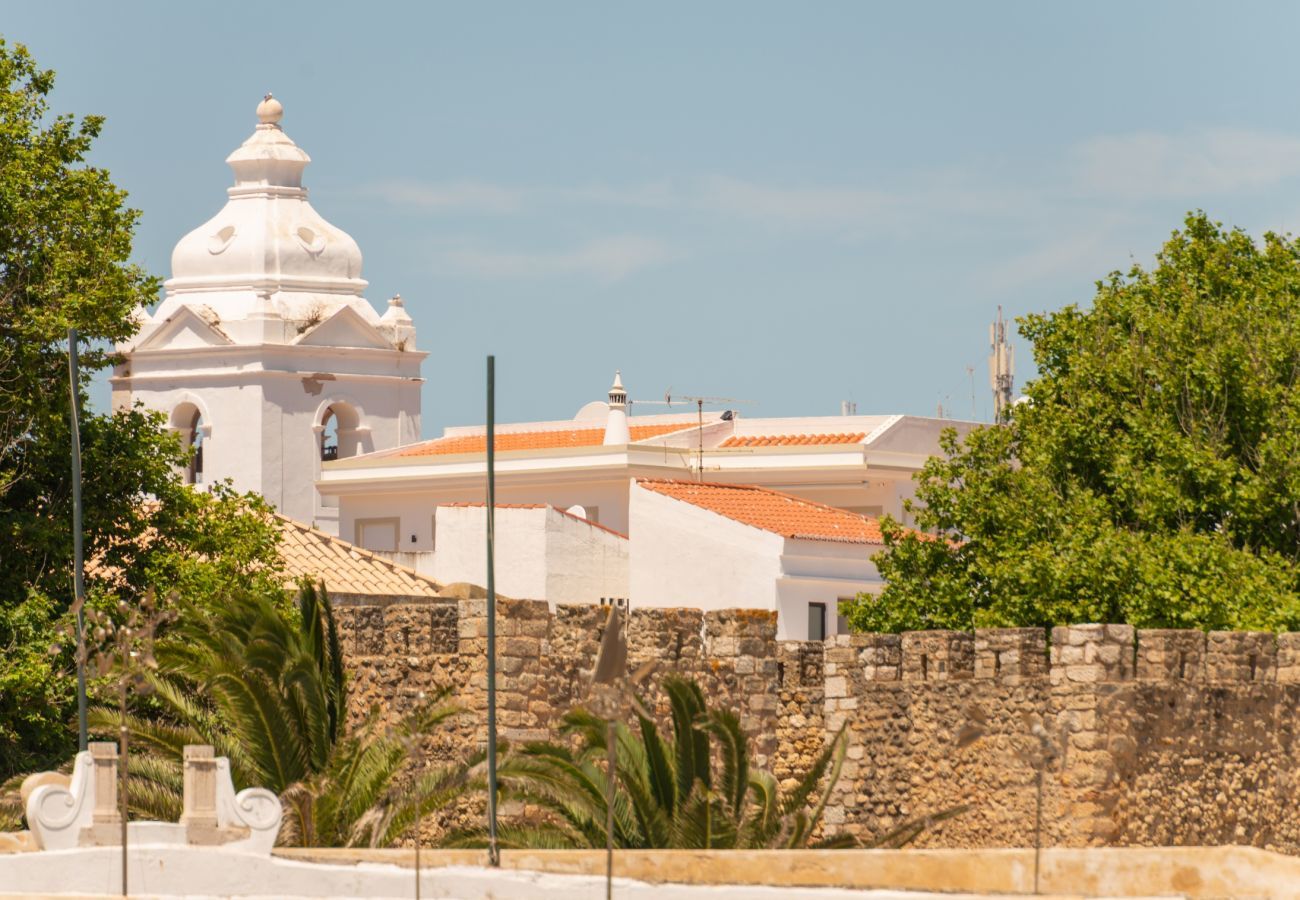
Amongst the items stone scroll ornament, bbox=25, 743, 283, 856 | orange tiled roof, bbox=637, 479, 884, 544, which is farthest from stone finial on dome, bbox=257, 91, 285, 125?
stone scroll ornament, bbox=25, 743, 283, 856

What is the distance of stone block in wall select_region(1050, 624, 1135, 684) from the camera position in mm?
21453

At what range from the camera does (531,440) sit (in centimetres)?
5338

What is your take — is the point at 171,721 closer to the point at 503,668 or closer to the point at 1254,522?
the point at 503,668

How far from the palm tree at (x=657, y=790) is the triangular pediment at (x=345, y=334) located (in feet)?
127

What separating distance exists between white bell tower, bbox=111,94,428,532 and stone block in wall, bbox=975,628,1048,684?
1515 inches

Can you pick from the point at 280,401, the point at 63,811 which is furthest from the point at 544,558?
the point at 63,811

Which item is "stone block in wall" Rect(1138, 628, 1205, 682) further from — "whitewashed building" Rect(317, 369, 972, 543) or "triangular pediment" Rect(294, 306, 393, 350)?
"triangular pediment" Rect(294, 306, 393, 350)

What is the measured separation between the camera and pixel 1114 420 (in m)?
33.6

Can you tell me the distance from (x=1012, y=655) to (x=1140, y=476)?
10.5 metres

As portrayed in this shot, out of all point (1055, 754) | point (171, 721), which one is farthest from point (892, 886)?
point (171, 721)

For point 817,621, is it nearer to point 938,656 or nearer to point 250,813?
point 938,656

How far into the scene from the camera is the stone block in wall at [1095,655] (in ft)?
70.4

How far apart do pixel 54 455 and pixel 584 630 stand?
7.22 metres

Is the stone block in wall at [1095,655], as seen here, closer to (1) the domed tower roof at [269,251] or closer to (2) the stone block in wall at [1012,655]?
(2) the stone block in wall at [1012,655]
